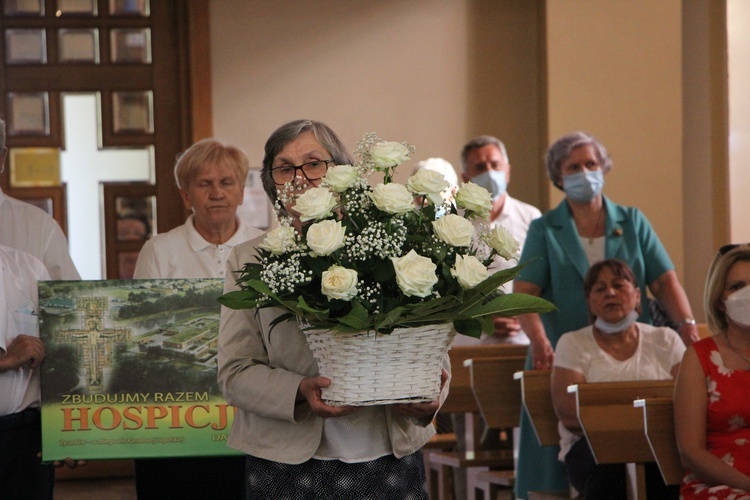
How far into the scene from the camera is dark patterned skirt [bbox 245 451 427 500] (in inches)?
89.6

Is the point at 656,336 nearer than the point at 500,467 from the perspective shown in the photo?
Yes

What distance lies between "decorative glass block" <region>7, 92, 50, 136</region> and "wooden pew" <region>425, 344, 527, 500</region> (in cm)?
320

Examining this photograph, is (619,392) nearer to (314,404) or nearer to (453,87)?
(314,404)

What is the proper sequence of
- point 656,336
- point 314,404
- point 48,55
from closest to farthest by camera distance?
point 314,404 → point 656,336 → point 48,55

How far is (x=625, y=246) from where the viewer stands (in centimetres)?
479

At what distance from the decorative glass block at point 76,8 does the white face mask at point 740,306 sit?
15.8 feet

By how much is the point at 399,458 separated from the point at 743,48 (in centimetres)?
406

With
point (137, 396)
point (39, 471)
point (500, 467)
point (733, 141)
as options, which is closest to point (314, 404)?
point (137, 396)

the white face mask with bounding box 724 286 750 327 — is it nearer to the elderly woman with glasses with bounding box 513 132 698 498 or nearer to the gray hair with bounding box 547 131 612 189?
the elderly woman with glasses with bounding box 513 132 698 498

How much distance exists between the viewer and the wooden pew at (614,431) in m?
3.85

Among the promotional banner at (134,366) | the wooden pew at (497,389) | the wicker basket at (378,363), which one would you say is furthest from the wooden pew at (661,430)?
the wicker basket at (378,363)

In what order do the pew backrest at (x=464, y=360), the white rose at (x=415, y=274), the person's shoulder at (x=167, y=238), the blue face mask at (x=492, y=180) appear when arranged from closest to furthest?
the white rose at (x=415, y=274) < the person's shoulder at (x=167, y=238) < the pew backrest at (x=464, y=360) < the blue face mask at (x=492, y=180)

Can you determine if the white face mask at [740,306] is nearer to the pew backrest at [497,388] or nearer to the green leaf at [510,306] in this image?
the pew backrest at [497,388]

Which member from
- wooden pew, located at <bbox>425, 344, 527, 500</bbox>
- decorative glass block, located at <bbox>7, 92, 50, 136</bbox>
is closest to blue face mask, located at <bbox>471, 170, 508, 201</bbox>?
wooden pew, located at <bbox>425, 344, 527, 500</bbox>
